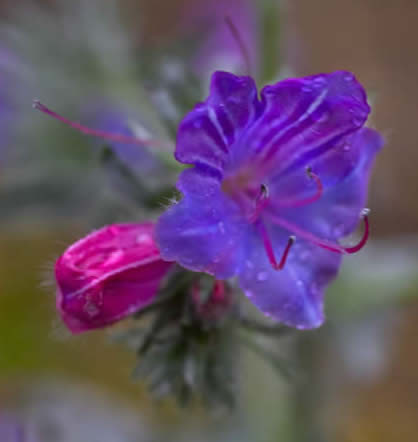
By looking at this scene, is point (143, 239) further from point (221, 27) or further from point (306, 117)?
point (221, 27)

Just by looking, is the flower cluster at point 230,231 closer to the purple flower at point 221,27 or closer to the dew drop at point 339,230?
the dew drop at point 339,230

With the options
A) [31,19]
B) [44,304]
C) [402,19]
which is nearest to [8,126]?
[31,19]

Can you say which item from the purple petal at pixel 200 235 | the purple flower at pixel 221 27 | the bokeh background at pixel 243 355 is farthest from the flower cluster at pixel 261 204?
the purple flower at pixel 221 27

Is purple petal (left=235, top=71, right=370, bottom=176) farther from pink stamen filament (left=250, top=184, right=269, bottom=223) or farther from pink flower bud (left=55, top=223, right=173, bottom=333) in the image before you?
pink flower bud (left=55, top=223, right=173, bottom=333)

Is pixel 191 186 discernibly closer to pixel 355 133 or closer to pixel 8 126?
pixel 355 133

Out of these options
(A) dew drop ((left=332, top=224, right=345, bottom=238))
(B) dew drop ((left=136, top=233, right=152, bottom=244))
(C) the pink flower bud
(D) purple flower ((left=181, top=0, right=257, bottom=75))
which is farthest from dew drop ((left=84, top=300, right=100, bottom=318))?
(D) purple flower ((left=181, top=0, right=257, bottom=75))

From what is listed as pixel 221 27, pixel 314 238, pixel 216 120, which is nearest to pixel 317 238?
pixel 314 238
